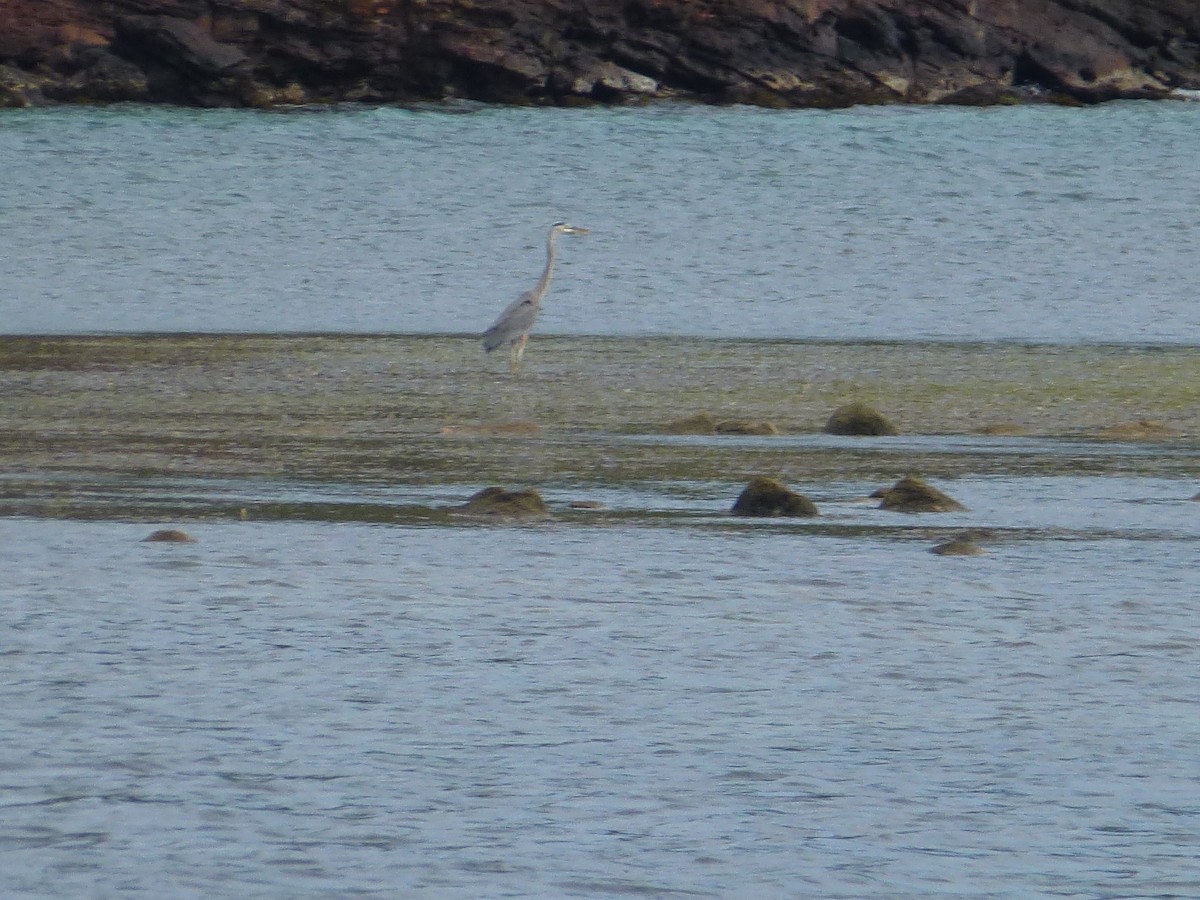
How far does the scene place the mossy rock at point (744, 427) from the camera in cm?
1673

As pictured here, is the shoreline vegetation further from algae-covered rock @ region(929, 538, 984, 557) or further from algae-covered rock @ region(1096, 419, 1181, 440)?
algae-covered rock @ region(929, 538, 984, 557)

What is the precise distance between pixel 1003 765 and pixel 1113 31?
5189 cm

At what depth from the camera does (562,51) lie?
177 feet

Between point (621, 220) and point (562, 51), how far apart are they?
1663 centimetres

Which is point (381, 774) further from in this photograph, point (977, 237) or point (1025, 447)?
point (977, 237)

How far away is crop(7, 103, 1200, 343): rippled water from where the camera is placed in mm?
27719

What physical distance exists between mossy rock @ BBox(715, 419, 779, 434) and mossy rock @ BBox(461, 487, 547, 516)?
385 cm

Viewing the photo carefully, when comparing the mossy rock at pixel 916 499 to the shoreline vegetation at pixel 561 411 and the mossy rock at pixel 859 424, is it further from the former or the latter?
the mossy rock at pixel 859 424

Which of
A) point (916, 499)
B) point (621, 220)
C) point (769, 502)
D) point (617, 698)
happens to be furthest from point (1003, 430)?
point (621, 220)

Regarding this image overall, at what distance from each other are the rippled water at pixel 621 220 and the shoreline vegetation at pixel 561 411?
268 centimetres

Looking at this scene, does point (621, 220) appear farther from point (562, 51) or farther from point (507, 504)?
point (507, 504)

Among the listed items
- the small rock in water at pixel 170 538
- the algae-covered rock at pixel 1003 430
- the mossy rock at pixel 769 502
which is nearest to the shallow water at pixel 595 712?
the small rock in water at pixel 170 538

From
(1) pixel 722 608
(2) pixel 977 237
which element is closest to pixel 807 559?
(1) pixel 722 608

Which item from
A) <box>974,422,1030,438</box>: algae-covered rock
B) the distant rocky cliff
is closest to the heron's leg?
<box>974,422,1030,438</box>: algae-covered rock
